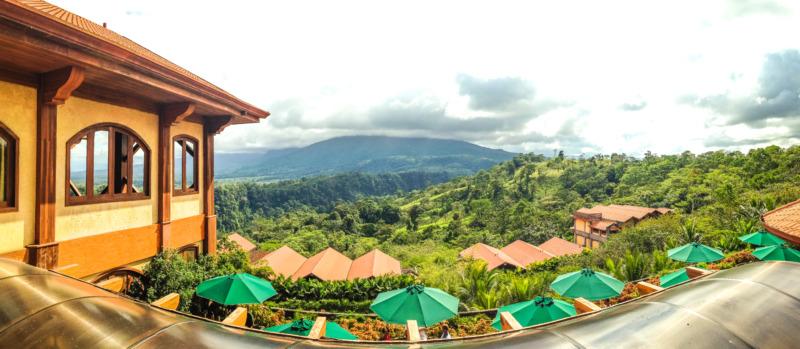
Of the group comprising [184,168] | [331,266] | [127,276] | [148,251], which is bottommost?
[331,266]

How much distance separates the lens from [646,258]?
14.6 m

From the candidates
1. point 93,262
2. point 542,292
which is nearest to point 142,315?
point 93,262

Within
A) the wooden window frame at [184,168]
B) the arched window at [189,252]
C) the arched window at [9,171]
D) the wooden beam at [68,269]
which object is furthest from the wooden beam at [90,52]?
the arched window at [189,252]

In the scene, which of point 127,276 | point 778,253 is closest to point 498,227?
point 778,253

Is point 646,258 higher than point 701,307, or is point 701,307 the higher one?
point 701,307

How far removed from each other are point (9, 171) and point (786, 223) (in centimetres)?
1371

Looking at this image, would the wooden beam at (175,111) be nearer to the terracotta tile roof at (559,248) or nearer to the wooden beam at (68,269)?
the wooden beam at (68,269)

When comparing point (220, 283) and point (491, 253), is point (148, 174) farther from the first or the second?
point (491, 253)

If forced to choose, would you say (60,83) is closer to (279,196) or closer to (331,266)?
(331,266)

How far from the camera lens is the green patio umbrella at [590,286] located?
8.53 metres

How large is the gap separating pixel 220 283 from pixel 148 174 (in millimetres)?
2427

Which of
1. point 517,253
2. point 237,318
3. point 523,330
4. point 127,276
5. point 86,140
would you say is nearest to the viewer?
point 523,330

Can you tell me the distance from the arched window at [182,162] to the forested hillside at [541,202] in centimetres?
2698

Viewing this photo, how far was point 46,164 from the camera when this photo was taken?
477cm
